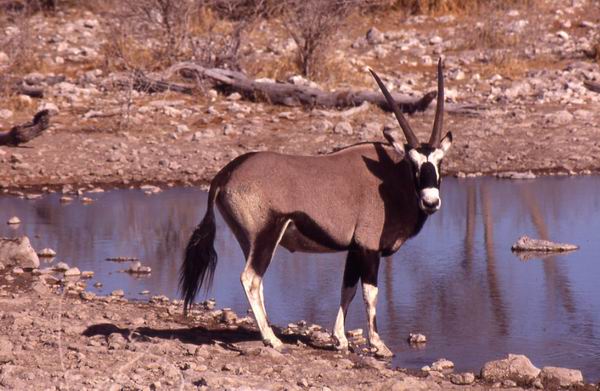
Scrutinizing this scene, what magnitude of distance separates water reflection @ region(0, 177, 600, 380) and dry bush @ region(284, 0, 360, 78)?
14.8 feet

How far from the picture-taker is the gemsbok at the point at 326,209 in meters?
7.47

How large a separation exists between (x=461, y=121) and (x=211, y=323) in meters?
8.14

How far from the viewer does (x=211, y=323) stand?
8.33 metres

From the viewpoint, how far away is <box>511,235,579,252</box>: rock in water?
1060cm

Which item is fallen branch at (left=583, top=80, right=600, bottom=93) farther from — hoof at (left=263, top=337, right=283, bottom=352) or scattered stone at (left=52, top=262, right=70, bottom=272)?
hoof at (left=263, top=337, right=283, bottom=352)

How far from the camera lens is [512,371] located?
22.2ft

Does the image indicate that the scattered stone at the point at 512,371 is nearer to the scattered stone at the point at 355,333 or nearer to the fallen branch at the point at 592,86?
the scattered stone at the point at 355,333

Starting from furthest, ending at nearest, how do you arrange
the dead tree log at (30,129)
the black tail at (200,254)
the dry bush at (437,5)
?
the dry bush at (437,5), the dead tree log at (30,129), the black tail at (200,254)

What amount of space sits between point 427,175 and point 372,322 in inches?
37.3

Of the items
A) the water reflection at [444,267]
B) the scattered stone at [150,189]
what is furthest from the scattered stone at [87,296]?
the scattered stone at [150,189]

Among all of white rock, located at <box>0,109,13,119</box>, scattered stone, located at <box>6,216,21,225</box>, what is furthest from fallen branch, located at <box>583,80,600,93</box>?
scattered stone, located at <box>6,216,21,225</box>

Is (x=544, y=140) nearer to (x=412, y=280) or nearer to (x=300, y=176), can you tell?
(x=412, y=280)

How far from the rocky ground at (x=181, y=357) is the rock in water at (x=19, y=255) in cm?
109

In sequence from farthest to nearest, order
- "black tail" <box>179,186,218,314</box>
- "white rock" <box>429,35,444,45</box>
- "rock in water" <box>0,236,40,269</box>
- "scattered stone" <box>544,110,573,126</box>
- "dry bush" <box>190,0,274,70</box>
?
"white rock" <box>429,35,444,45</box> < "dry bush" <box>190,0,274,70</box> < "scattered stone" <box>544,110,573,126</box> < "rock in water" <box>0,236,40,269</box> < "black tail" <box>179,186,218,314</box>
